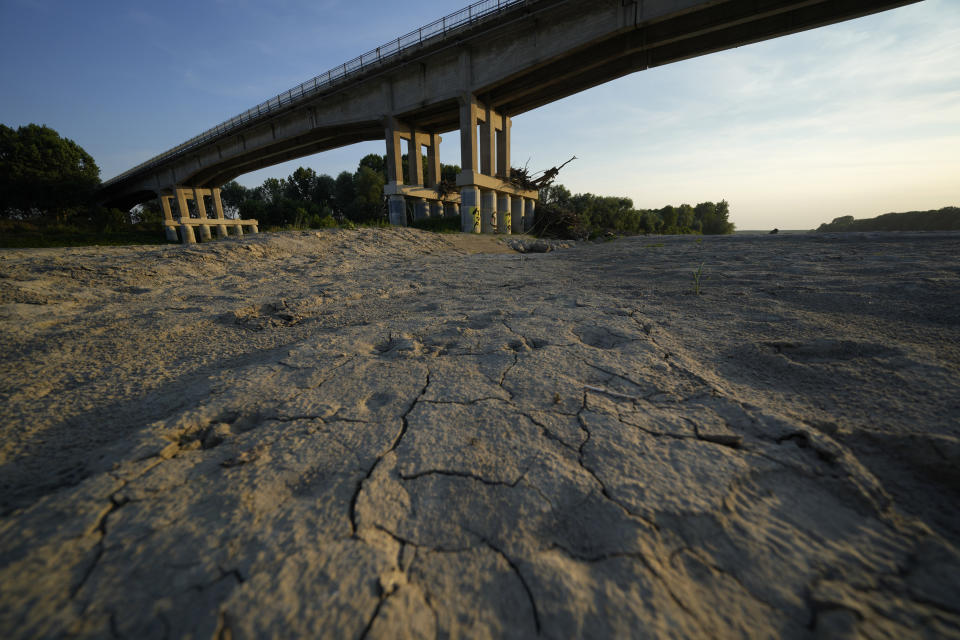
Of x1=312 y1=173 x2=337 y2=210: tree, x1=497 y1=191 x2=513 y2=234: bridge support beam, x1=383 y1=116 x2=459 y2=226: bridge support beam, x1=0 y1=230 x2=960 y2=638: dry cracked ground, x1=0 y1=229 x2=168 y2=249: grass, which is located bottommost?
x1=0 y1=230 x2=960 y2=638: dry cracked ground

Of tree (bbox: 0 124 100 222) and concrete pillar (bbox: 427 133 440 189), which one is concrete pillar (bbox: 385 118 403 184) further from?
tree (bbox: 0 124 100 222)

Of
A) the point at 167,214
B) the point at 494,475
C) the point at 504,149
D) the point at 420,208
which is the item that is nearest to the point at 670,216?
the point at 504,149

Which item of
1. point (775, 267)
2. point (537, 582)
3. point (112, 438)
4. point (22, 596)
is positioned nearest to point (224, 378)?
point (112, 438)

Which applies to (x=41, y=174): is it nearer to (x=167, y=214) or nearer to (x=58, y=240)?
(x=167, y=214)

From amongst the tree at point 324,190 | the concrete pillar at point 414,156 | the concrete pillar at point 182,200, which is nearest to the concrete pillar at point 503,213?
the concrete pillar at point 414,156

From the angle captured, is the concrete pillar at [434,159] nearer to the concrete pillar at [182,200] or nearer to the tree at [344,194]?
the tree at [344,194]

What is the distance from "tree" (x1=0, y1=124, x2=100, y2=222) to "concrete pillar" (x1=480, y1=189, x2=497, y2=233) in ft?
99.9

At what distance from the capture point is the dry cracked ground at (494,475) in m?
0.65

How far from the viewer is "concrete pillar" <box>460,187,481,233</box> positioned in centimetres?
1028

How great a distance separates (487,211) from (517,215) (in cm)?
215

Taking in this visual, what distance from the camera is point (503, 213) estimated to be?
38.4ft

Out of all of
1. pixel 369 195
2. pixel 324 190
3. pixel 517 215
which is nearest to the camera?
pixel 517 215

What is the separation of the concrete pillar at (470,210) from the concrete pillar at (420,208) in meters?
2.85

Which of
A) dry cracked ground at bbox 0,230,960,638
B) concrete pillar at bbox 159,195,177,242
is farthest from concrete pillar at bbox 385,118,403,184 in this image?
concrete pillar at bbox 159,195,177,242
